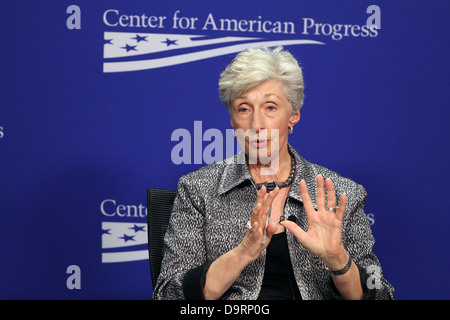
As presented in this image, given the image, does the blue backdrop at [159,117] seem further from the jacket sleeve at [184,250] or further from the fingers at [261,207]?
the fingers at [261,207]

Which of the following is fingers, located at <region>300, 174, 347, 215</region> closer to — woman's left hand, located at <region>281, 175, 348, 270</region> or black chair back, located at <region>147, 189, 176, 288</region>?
woman's left hand, located at <region>281, 175, 348, 270</region>

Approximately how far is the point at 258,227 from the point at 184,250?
0.37m

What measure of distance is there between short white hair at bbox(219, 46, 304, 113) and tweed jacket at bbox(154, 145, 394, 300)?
1.00 ft

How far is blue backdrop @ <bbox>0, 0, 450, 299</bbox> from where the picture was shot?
2.79 meters

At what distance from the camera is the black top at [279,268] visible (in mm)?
2033

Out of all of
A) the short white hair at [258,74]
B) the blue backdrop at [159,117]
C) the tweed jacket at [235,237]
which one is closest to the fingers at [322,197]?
the tweed jacket at [235,237]

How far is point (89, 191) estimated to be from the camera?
2.84 m

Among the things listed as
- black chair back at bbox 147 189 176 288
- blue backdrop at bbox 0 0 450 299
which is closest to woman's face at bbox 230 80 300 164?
black chair back at bbox 147 189 176 288

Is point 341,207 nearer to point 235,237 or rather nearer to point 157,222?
point 235,237

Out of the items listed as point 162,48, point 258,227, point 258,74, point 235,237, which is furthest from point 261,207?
point 162,48

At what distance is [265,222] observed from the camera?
5.90 ft

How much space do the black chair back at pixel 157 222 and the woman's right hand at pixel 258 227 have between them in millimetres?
474
